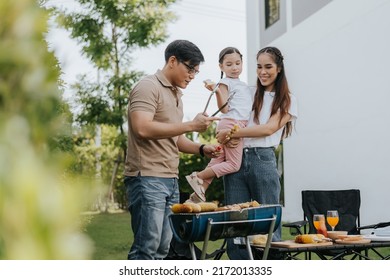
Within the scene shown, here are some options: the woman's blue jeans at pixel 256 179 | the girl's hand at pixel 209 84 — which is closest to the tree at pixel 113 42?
the girl's hand at pixel 209 84

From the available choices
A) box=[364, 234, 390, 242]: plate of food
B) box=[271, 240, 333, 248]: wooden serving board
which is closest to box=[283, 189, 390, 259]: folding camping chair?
box=[364, 234, 390, 242]: plate of food

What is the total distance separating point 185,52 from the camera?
9.09ft

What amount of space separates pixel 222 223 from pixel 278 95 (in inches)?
34.2

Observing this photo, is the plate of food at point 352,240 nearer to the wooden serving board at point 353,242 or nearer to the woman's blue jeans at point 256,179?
the wooden serving board at point 353,242

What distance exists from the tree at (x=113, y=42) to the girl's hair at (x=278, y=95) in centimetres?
633

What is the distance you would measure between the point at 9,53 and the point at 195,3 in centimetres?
816

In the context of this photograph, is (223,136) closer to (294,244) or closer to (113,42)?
(294,244)

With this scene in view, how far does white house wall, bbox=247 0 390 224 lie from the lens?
6.26 meters

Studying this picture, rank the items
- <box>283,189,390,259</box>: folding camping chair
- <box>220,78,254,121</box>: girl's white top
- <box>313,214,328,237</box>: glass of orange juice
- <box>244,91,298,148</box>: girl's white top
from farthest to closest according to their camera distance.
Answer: <box>283,189,390,259</box>: folding camping chair
<box>313,214,328,237</box>: glass of orange juice
<box>220,78,254,121</box>: girl's white top
<box>244,91,298,148</box>: girl's white top

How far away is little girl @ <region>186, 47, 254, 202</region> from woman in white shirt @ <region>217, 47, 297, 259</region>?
84mm

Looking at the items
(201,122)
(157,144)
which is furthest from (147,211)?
(201,122)

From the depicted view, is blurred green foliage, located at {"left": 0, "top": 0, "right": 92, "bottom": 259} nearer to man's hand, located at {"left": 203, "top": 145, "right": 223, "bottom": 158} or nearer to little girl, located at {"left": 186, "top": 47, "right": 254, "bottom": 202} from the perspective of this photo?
man's hand, located at {"left": 203, "top": 145, "right": 223, "bottom": 158}
